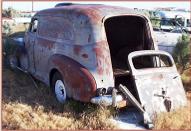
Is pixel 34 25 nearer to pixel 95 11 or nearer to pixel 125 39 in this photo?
pixel 125 39

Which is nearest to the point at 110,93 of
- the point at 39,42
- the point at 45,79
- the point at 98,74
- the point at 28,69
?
the point at 98,74

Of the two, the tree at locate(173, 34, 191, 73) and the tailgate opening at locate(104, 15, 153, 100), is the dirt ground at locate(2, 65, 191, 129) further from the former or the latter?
the tree at locate(173, 34, 191, 73)

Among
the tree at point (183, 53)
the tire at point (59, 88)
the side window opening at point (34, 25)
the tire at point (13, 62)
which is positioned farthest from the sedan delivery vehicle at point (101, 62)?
the tree at point (183, 53)

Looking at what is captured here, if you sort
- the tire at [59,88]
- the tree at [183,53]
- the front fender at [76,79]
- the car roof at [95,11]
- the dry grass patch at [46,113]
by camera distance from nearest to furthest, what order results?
the dry grass patch at [46,113] < the front fender at [76,79] < the car roof at [95,11] < the tire at [59,88] < the tree at [183,53]

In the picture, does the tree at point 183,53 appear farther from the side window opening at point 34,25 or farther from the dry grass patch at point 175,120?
the side window opening at point 34,25

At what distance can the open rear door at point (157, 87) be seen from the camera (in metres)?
6.47

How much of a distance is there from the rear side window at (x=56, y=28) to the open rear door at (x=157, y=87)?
1.36 meters


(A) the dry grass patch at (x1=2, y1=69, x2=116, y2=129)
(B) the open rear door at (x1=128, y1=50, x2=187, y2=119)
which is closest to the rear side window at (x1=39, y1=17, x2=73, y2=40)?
(A) the dry grass patch at (x1=2, y1=69, x2=116, y2=129)

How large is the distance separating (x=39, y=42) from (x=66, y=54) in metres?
1.43

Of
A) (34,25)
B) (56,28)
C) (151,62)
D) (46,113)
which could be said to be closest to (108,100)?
(46,113)

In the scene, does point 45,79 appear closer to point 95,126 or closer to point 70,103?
point 70,103

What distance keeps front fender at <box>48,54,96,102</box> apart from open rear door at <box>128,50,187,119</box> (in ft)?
2.61

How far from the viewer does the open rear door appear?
21.2 feet

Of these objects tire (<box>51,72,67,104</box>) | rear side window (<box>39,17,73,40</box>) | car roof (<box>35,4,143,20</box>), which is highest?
car roof (<box>35,4,143,20</box>)
